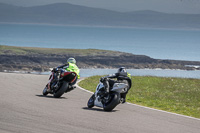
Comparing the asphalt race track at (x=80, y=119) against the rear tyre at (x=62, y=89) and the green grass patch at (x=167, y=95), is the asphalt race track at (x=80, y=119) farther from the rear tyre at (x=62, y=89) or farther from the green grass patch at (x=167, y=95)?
the green grass patch at (x=167, y=95)

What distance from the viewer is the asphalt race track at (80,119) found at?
35.8 ft

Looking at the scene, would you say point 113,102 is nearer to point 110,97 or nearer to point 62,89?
point 110,97

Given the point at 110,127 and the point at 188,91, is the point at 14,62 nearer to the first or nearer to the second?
the point at 188,91

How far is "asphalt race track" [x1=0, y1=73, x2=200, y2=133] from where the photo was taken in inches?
429

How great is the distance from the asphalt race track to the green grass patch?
2314 mm

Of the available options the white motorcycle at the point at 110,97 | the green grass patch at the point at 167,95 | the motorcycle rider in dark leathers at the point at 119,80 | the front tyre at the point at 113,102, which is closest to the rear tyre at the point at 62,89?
the white motorcycle at the point at 110,97

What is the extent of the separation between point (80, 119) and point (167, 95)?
12.0m

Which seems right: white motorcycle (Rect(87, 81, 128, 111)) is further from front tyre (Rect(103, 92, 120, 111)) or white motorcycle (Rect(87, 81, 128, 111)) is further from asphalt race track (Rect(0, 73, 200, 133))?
asphalt race track (Rect(0, 73, 200, 133))

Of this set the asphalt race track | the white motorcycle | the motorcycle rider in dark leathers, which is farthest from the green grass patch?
the white motorcycle

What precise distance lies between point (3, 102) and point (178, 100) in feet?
30.2

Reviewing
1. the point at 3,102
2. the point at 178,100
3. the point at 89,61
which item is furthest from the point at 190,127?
the point at 89,61

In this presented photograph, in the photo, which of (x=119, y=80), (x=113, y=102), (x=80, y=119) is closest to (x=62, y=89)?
(x=119, y=80)

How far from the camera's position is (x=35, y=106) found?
14.5m

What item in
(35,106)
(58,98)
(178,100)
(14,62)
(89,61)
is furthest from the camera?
(89,61)
